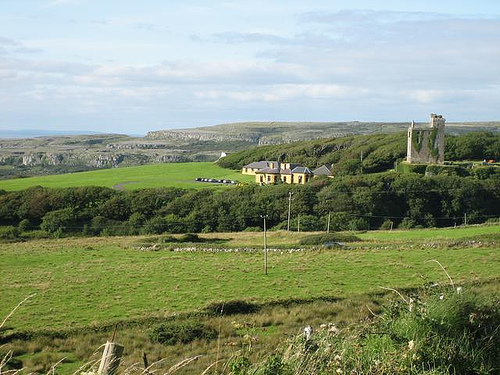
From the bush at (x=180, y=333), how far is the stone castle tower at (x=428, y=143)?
53.1 metres

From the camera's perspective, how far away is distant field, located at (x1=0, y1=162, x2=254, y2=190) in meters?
69.5

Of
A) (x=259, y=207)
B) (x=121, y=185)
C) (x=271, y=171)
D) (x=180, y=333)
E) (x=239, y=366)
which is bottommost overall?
(x=259, y=207)

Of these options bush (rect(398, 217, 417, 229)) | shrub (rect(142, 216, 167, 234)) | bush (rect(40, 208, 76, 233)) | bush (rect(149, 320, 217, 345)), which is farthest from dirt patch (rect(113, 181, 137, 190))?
bush (rect(149, 320, 217, 345))

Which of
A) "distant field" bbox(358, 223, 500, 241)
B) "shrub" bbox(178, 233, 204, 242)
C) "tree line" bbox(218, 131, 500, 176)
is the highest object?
"tree line" bbox(218, 131, 500, 176)

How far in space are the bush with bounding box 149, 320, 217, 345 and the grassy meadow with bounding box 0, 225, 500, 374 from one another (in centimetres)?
36

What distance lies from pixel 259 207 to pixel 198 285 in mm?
29123

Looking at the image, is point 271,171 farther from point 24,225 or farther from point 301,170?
point 24,225

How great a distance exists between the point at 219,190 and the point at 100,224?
49.5 feet

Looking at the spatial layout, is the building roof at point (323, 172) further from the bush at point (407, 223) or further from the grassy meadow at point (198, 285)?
the grassy meadow at point (198, 285)

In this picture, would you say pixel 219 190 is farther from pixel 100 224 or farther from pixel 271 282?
pixel 271 282

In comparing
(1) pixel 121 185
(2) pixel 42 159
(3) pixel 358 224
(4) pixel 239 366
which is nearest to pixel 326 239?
(3) pixel 358 224

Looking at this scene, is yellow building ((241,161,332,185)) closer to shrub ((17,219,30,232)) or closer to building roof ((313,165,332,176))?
building roof ((313,165,332,176))

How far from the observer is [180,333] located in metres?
15.5

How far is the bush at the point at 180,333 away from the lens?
49.7ft
